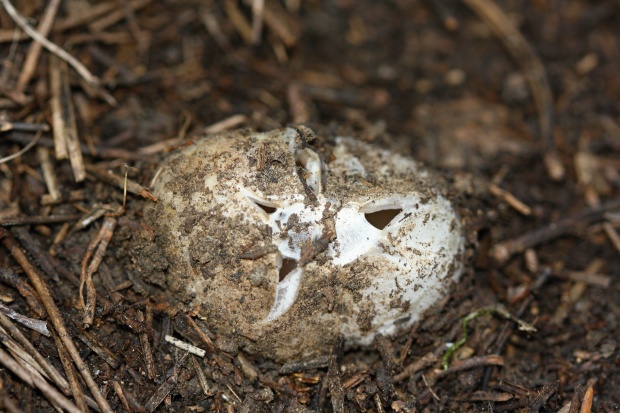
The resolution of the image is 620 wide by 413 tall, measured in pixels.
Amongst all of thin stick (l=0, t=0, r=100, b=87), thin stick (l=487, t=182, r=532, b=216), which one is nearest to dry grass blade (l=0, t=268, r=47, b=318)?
thin stick (l=0, t=0, r=100, b=87)

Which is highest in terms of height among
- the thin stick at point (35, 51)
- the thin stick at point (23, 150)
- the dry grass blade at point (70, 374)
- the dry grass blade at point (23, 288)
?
the thin stick at point (35, 51)

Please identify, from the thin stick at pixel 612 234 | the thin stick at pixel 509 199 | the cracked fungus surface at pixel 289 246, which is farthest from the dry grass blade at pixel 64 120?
the thin stick at pixel 612 234

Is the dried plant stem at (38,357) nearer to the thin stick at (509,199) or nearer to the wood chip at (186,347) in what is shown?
the wood chip at (186,347)

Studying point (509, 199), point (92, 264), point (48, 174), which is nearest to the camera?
point (92, 264)

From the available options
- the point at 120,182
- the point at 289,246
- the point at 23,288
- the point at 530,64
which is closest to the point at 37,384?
the point at 23,288

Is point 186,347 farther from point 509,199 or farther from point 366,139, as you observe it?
point 509,199

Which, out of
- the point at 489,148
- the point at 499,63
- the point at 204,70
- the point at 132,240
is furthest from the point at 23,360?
Answer: the point at 499,63
